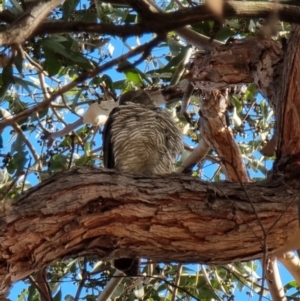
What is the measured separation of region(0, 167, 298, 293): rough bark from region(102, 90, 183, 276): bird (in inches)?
33.2

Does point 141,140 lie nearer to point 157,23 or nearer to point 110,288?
point 110,288

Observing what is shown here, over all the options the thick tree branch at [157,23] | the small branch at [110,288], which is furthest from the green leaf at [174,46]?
the thick tree branch at [157,23]

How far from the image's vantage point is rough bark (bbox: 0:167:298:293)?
169cm

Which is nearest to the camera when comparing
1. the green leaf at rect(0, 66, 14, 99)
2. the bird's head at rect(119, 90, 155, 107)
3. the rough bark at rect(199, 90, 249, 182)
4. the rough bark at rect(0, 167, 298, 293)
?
the rough bark at rect(0, 167, 298, 293)

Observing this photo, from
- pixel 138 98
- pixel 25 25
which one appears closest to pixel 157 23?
pixel 25 25

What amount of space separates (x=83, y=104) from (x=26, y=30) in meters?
2.18

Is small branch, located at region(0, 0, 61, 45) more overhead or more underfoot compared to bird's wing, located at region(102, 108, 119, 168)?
more underfoot

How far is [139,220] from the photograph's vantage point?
179 cm

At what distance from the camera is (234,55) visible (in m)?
2.36

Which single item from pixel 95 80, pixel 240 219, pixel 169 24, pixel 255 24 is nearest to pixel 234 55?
pixel 255 24

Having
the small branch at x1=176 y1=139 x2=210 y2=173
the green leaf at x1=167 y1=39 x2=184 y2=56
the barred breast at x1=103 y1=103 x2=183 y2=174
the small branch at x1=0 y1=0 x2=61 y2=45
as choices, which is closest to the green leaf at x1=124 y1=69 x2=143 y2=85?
the green leaf at x1=167 y1=39 x2=184 y2=56

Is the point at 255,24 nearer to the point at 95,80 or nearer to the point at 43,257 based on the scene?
the point at 95,80

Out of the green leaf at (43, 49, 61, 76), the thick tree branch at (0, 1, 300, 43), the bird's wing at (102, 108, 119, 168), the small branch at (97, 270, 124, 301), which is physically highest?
the bird's wing at (102, 108, 119, 168)

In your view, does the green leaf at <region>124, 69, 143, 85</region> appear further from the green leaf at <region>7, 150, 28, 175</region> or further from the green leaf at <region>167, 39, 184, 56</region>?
the green leaf at <region>7, 150, 28, 175</region>
